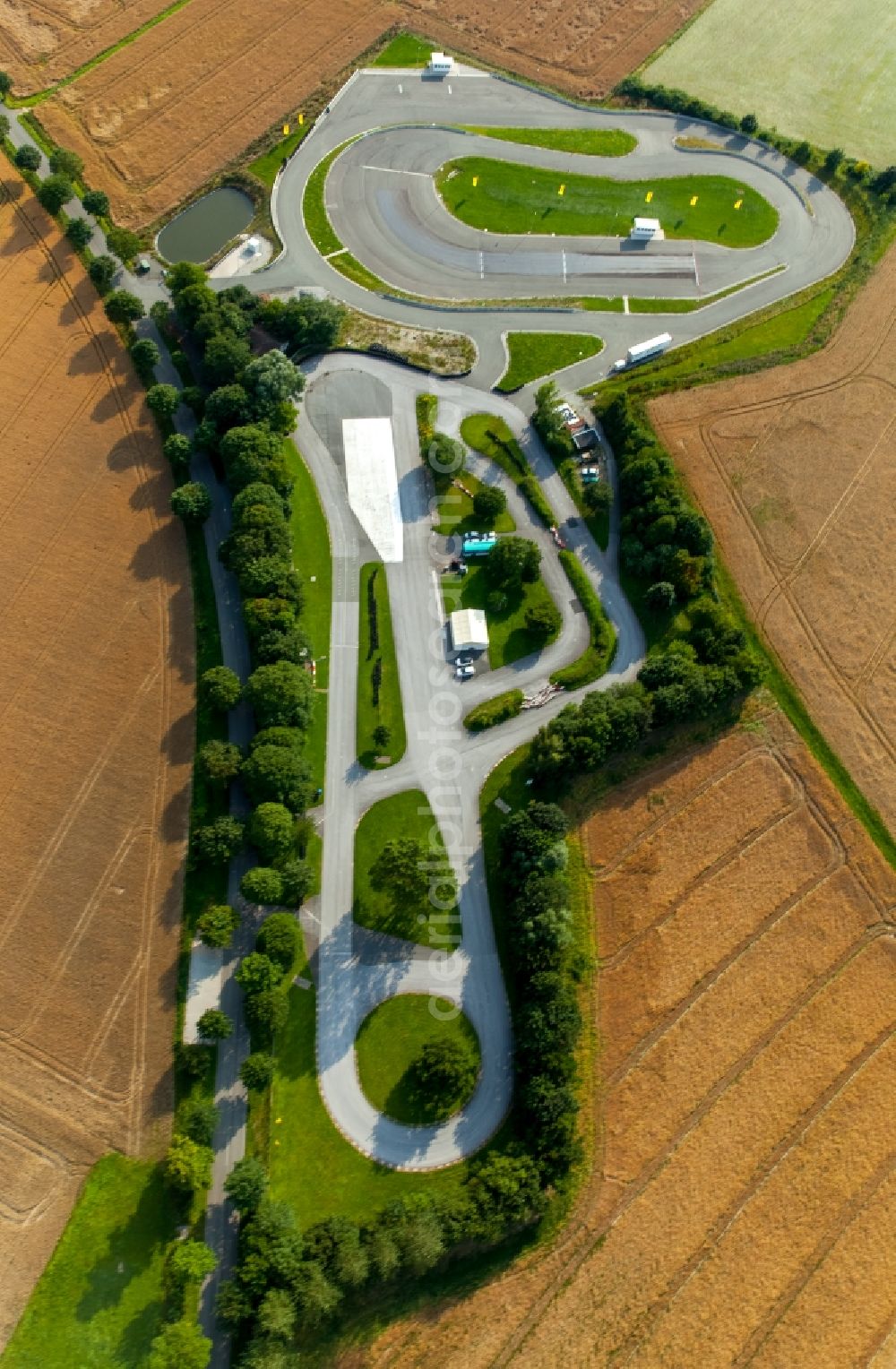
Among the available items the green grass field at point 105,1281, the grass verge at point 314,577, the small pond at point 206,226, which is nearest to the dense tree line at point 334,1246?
the green grass field at point 105,1281

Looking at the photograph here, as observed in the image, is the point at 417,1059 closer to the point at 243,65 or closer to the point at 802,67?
the point at 243,65

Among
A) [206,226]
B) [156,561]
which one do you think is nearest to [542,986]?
[156,561]

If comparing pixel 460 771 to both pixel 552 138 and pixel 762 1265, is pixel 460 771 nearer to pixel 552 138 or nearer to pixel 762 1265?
pixel 762 1265

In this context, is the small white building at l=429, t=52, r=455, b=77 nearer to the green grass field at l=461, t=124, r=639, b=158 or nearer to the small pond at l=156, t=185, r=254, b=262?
the green grass field at l=461, t=124, r=639, b=158

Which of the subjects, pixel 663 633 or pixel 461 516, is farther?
pixel 461 516

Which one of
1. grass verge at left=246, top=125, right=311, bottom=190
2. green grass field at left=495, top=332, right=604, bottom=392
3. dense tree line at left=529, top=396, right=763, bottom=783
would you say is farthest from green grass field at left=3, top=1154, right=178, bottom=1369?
grass verge at left=246, top=125, right=311, bottom=190
